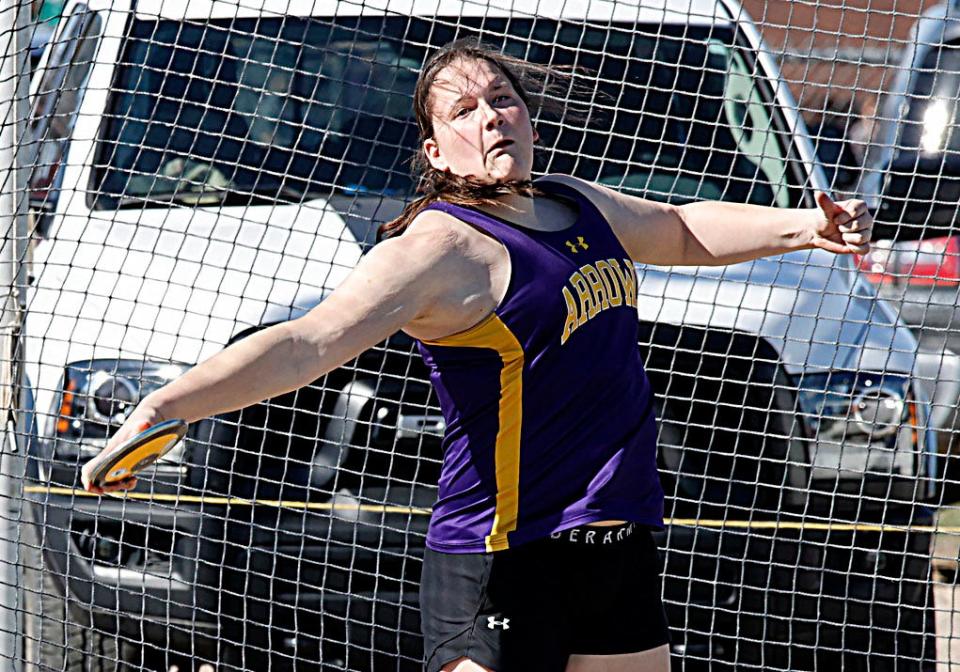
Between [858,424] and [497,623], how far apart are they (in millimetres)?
1836

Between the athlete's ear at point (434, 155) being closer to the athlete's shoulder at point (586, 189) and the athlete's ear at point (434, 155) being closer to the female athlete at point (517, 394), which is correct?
the female athlete at point (517, 394)

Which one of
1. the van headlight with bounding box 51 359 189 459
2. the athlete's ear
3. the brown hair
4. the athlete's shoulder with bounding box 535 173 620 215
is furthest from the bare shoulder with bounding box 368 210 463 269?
the van headlight with bounding box 51 359 189 459

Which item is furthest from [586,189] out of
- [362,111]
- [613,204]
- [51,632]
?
[51,632]

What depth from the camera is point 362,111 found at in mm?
4551

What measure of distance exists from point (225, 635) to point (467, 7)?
2.31 m

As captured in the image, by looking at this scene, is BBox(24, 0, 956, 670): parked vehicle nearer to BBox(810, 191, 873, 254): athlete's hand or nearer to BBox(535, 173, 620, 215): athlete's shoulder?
BBox(810, 191, 873, 254): athlete's hand

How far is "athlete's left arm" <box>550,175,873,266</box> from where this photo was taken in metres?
2.80

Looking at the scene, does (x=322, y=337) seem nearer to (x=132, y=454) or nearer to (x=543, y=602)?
(x=132, y=454)

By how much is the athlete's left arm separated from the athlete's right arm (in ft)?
1.88

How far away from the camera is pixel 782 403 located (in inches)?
154

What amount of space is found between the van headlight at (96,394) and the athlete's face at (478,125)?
1.57 m

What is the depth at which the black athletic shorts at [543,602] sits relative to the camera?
2.45 m

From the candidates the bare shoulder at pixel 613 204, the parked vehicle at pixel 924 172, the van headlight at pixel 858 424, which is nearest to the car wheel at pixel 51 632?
the bare shoulder at pixel 613 204

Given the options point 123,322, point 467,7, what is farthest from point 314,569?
point 467,7
